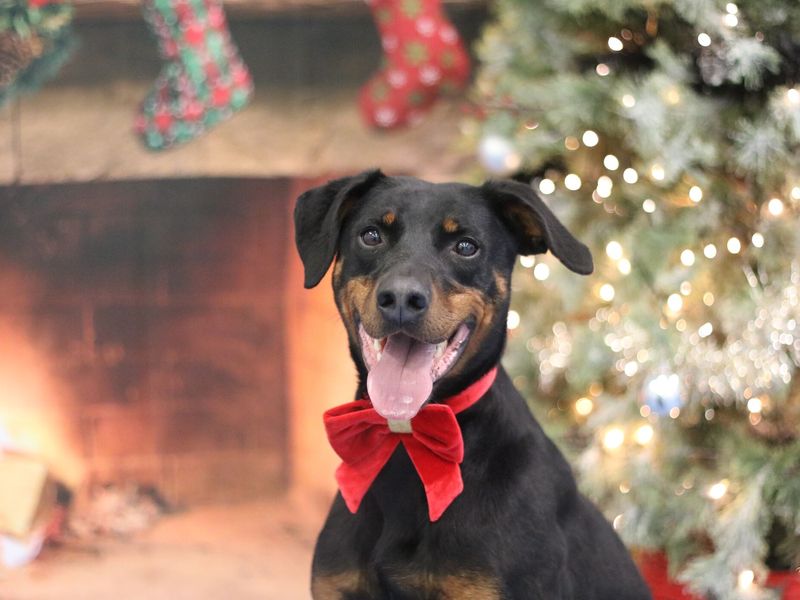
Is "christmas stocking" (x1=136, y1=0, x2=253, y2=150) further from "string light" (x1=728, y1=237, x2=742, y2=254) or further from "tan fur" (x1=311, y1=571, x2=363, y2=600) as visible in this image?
"tan fur" (x1=311, y1=571, x2=363, y2=600)

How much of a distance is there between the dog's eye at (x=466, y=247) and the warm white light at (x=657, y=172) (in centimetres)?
104

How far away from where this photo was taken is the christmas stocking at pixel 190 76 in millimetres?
3191

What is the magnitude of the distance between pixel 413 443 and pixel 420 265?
11.7 inches

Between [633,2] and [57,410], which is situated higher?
[633,2]

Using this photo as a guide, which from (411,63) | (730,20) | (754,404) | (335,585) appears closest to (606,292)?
(754,404)

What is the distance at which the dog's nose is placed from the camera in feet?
5.13

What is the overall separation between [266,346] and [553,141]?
1.29 meters

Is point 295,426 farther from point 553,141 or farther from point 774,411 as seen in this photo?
point 774,411

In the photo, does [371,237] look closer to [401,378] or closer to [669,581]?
[401,378]

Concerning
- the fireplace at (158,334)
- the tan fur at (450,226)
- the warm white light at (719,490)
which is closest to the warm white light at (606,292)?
the warm white light at (719,490)

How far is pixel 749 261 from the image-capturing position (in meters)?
2.66

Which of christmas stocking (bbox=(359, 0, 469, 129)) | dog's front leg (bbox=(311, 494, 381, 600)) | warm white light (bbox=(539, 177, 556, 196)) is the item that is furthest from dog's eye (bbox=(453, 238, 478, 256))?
christmas stocking (bbox=(359, 0, 469, 129))

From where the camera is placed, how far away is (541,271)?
2.98 m

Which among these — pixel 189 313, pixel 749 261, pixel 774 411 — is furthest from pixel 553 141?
pixel 189 313
